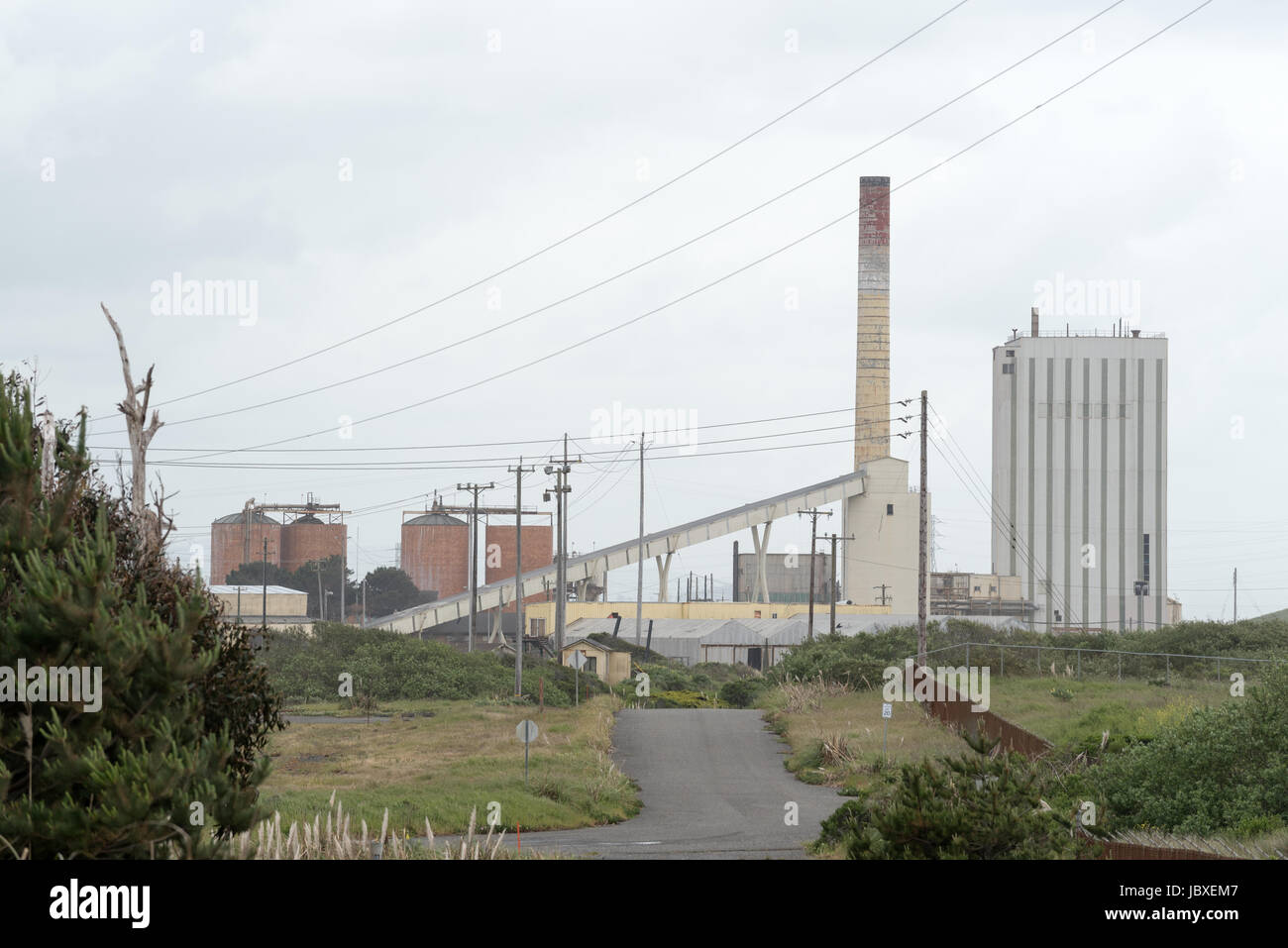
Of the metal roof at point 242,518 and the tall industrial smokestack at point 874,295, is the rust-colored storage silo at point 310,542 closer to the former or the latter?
the metal roof at point 242,518

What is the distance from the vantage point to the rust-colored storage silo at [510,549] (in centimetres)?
10875

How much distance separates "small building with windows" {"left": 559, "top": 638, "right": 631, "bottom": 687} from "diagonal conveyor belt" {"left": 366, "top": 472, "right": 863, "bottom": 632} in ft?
71.6

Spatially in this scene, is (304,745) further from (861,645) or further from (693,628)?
(693,628)

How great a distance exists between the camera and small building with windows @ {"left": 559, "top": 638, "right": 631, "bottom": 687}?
208ft

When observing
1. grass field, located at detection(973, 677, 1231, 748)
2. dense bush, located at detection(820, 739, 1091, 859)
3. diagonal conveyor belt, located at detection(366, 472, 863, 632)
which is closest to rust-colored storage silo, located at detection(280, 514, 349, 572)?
diagonal conveyor belt, located at detection(366, 472, 863, 632)

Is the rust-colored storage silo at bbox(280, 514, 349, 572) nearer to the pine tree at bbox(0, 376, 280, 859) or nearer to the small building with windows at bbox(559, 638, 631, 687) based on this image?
the small building with windows at bbox(559, 638, 631, 687)

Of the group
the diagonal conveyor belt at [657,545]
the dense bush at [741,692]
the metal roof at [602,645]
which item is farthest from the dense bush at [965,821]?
the diagonal conveyor belt at [657,545]

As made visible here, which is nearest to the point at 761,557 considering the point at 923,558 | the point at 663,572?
the point at 663,572

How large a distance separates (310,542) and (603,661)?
6592cm

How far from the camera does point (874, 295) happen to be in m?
87.0

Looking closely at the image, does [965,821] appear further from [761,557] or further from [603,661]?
[761,557]
